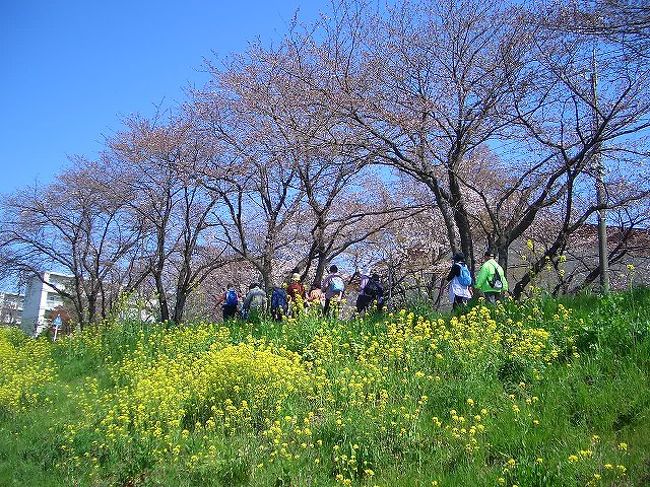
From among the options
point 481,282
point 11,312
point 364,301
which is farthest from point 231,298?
point 11,312

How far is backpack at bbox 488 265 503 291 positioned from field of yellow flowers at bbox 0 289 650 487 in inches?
53.9

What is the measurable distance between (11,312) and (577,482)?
194 ft

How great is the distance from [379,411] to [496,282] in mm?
4656

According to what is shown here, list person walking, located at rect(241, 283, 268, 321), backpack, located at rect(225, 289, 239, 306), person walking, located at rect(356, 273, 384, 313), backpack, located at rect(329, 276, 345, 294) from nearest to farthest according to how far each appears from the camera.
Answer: person walking, located at rect(241, 283, 268, 321), person walking, located at rect(356, 273, 384, 313), backpack, located at rect(329, 276, 345, 294), backpack, located at rect(225, 289, 239, 306)

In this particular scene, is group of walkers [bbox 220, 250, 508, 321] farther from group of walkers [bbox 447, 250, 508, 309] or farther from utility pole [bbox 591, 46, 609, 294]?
utility pole [bbox 591, 46, 609, 294]

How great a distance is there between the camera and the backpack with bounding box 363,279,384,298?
1147cm

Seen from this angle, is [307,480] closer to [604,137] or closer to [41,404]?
[41,404]

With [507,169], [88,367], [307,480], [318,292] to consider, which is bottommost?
[307,480]

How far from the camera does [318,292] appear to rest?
37.9 ft

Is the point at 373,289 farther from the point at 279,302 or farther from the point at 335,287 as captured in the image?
the point at 279,302

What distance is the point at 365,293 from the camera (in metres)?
11.5

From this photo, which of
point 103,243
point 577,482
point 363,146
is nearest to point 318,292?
point 363,146

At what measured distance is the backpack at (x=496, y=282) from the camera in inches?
356

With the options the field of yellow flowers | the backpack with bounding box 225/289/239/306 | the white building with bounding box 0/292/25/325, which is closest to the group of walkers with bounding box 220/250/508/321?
the backpack with bounding box 225/289/239/306
